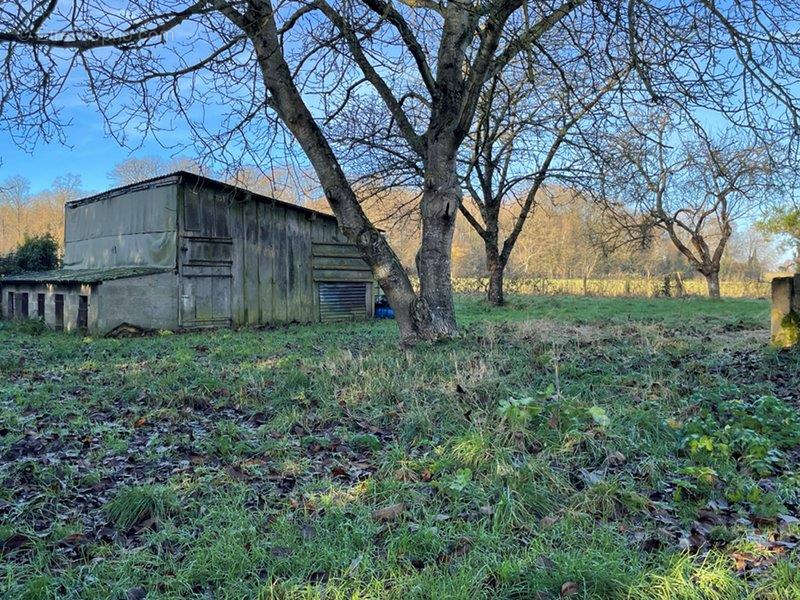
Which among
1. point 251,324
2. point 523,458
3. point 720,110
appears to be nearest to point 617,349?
point 720,110

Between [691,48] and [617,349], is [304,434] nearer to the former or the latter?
[617,349]

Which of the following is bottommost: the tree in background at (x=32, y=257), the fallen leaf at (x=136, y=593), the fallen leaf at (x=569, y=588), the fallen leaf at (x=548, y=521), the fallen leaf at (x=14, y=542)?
the fallen leaf at (x=136, y=593)

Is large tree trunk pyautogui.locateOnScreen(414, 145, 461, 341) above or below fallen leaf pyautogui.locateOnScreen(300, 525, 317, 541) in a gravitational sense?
above

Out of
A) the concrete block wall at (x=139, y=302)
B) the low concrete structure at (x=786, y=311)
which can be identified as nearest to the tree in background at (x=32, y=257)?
the concrete block wall at (x=139, y=302)

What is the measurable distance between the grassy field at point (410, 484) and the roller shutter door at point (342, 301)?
9.78 metres

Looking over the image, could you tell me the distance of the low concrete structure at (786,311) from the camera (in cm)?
745

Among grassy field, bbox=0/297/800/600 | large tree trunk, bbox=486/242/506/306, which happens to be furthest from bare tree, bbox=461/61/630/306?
grassy field, bbox=0/297/800/600

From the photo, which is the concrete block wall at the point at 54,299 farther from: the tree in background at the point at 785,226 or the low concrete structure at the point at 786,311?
the tree in background at the point at 785,226

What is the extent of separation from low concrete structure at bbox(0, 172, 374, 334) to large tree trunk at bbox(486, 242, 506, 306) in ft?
16.7

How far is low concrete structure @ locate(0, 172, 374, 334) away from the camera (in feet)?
41.2

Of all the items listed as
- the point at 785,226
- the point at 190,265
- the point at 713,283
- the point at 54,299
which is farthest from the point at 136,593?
the point at 713,283

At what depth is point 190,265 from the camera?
1336 cm

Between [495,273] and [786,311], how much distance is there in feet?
41.1

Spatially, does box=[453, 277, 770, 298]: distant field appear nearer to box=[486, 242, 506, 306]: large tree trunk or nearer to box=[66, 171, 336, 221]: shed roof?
box=[486, 242, 506, 306]: large tree trunk
